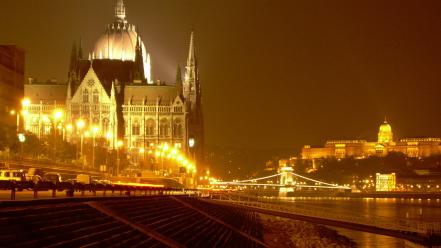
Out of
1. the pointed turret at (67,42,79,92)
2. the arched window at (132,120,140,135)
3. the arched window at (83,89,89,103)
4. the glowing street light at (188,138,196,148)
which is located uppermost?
the pointed turret at (67,42,79,92)

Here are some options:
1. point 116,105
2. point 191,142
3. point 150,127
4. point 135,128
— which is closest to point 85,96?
point 116,105

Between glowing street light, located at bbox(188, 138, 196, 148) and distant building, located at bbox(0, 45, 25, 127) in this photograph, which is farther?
glowing street light, located at bbox(188, 138, 196, 148)

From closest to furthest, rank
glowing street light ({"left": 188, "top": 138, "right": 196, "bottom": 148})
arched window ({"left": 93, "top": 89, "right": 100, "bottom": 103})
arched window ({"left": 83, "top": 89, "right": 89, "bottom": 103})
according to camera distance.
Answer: arched window ({"left": 83, "top": 89, "right": 89, "bottom": 103})
arched window ({"left": 93, "top": 89, "right": 100, "bottom": 103})
glowing street light ({"left": 188, "top": 138, "right": 196, "bottom": 148})

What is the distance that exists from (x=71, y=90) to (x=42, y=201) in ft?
527

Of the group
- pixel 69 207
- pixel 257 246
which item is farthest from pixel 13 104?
pixel 69 207

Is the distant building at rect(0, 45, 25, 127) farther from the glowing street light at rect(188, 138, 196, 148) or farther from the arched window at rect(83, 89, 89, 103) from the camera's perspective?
the glowing street light at rect(188, 138, 196, 148)

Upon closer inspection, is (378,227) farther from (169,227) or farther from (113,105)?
(113,105)

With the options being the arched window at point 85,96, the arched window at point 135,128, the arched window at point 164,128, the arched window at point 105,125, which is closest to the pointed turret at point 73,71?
the arched window at point 85,96

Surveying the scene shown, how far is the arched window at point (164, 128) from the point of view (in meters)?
189

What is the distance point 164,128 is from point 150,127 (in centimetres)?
344

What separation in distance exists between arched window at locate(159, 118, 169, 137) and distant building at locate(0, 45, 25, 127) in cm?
7227

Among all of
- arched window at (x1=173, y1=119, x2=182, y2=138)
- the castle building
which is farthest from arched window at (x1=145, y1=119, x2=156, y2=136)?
arched window at (x1=173, y1=119, x2=182, y2=138)

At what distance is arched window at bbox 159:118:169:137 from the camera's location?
18875 centimetres

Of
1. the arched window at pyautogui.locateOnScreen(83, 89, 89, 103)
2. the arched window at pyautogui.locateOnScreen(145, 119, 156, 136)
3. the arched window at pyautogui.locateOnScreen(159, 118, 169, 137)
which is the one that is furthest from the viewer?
the arched window at pyautogui.locateOnScreen(159, 118, 169, 137)
